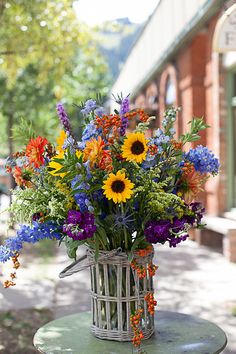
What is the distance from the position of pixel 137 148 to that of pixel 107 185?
198mm

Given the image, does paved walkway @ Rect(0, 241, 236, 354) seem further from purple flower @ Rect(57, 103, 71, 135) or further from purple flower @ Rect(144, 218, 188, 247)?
purple flower @ Rect(57, 103, 71, 135)

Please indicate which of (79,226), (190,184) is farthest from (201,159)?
(79,226)

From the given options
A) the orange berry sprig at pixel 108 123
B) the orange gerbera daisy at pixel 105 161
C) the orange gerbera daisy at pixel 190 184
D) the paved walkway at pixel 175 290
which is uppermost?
the orange berry sprig at pixel 108 123

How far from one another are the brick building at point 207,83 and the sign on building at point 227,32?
13 millimetres

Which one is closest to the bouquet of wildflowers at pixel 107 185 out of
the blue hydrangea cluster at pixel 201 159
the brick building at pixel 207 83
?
the blue hydrangea cluster at pixel 201 159

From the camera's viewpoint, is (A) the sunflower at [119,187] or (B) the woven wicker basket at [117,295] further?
(B) the woven wicker basket at [117,295]

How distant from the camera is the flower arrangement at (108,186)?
2453 millimetres

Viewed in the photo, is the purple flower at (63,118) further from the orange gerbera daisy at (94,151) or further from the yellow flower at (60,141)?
the orange gerbera daisy at (94,151)

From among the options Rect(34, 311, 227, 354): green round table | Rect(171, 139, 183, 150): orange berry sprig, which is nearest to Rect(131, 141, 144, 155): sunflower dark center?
Rect(171, 139, 183, 150): orange berry sprig

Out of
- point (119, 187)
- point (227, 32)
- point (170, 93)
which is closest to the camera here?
point (119, 187)

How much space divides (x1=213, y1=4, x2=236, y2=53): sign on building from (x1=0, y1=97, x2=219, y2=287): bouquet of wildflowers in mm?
4591

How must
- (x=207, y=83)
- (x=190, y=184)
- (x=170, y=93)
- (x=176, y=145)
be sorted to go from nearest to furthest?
(x=176, y=145), (x=190, y=184), (x=207, y=83), (x=170, y=93)

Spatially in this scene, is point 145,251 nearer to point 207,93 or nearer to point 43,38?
point 207,93

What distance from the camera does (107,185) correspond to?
7.96ft
